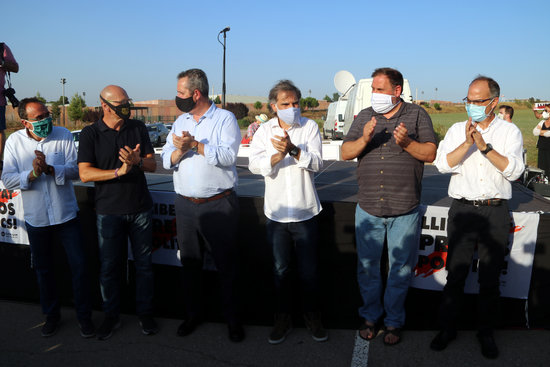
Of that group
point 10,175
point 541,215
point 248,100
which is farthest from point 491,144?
point 248,100

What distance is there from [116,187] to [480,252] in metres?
2.86

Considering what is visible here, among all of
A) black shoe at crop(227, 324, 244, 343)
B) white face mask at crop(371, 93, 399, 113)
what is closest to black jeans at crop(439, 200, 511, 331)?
white face mask at crop(371, 93, 399, 113)

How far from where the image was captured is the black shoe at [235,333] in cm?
346

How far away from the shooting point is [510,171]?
9.37ft

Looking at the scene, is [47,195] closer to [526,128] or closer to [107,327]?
[107,327]

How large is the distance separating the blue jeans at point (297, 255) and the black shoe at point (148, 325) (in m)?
1.14

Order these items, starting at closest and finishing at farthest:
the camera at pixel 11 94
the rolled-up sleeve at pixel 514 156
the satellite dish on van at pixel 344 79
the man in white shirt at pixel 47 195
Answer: the rolled-up sleeve at pixel 514 156
the man in white shirt at pixel 47 195
the camera at pixel 11 94
the satellite dish on van at pixel 344 79

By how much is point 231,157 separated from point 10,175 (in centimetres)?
192

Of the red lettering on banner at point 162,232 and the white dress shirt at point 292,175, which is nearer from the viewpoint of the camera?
the white dress shirt at point 292,175

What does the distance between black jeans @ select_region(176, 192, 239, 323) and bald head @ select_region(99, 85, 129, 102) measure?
94 centimetres

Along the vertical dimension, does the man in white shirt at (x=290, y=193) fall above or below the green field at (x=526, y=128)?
above

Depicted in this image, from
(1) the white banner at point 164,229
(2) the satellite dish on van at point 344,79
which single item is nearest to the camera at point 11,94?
(1) the white banner at point 164,229

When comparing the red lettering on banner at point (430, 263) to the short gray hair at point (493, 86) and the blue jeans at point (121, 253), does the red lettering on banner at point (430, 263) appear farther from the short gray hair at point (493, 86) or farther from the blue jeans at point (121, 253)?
the blue jeans at point (121, 253)

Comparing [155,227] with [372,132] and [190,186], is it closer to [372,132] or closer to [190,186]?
[190,186]
